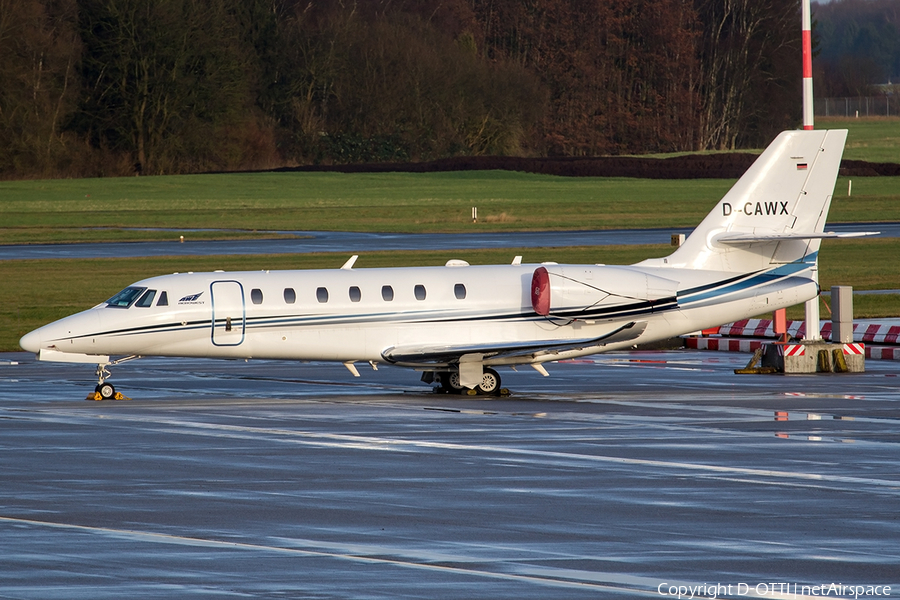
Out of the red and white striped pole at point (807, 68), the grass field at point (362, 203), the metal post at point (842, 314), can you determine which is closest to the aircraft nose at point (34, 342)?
the red and white striped pole at point (807, 68)

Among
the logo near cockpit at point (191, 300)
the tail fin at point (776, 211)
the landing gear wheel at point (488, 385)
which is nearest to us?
the logo near cockpit at point (191, 300)

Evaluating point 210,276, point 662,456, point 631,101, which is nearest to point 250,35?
point 631,101

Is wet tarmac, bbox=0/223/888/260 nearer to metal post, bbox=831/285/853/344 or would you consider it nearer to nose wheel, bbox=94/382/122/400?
metal post, bbox=831/285/853/344

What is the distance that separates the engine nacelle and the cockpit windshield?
7256mm

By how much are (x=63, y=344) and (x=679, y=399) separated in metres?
11.0

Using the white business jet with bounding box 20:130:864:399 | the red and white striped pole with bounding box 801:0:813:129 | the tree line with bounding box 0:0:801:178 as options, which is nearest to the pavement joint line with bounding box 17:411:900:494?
the white business jet with bounding box 20:130:864:399

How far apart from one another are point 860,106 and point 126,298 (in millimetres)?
168734

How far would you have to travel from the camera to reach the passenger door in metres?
24.0

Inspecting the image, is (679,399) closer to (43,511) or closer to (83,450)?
(83,450)

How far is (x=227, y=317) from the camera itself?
2398 cm

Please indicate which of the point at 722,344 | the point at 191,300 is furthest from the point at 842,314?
the point at 191,300

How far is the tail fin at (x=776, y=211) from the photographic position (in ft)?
83.6

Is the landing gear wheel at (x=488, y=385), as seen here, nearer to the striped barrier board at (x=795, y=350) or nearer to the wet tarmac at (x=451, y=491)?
the wet tarmac at (x=451, y=491)

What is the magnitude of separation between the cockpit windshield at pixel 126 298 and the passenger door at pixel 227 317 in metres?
1.36
